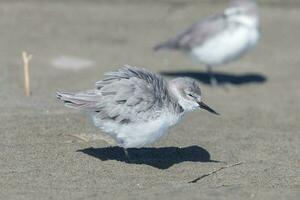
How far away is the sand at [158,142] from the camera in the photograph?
6336mm

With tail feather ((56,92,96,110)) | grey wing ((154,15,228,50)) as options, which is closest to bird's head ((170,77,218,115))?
tail feather ((56,92,96,110))

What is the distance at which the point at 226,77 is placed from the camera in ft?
38.9

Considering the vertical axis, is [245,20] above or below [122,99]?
below

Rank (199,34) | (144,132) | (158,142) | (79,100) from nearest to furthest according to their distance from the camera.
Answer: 1. (144,132)
2. (79,100)
3. (158,142)
4. (199,34)

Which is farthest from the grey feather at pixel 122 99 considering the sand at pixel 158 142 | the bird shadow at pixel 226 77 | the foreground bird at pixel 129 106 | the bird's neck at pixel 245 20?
the bird's neck at pixel 245 20

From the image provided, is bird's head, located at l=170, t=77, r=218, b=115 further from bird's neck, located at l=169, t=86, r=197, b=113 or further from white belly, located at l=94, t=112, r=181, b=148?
white belly, located at l=94, t=112, r=181, b=148

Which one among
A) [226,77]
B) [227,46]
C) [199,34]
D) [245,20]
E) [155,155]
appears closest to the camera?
[155,155]

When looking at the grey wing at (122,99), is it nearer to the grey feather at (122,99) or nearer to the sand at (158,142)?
the grey feather at (122,99)

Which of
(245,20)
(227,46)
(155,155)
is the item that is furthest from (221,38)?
(155,155)

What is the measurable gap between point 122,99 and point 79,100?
0.37 metres

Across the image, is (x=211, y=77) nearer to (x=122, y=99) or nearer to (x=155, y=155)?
(x=155, y=155)

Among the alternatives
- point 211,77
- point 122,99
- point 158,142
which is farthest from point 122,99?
point 211,77

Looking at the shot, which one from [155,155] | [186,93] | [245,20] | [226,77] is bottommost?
[226,77]

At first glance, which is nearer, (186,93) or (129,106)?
(129,106)
